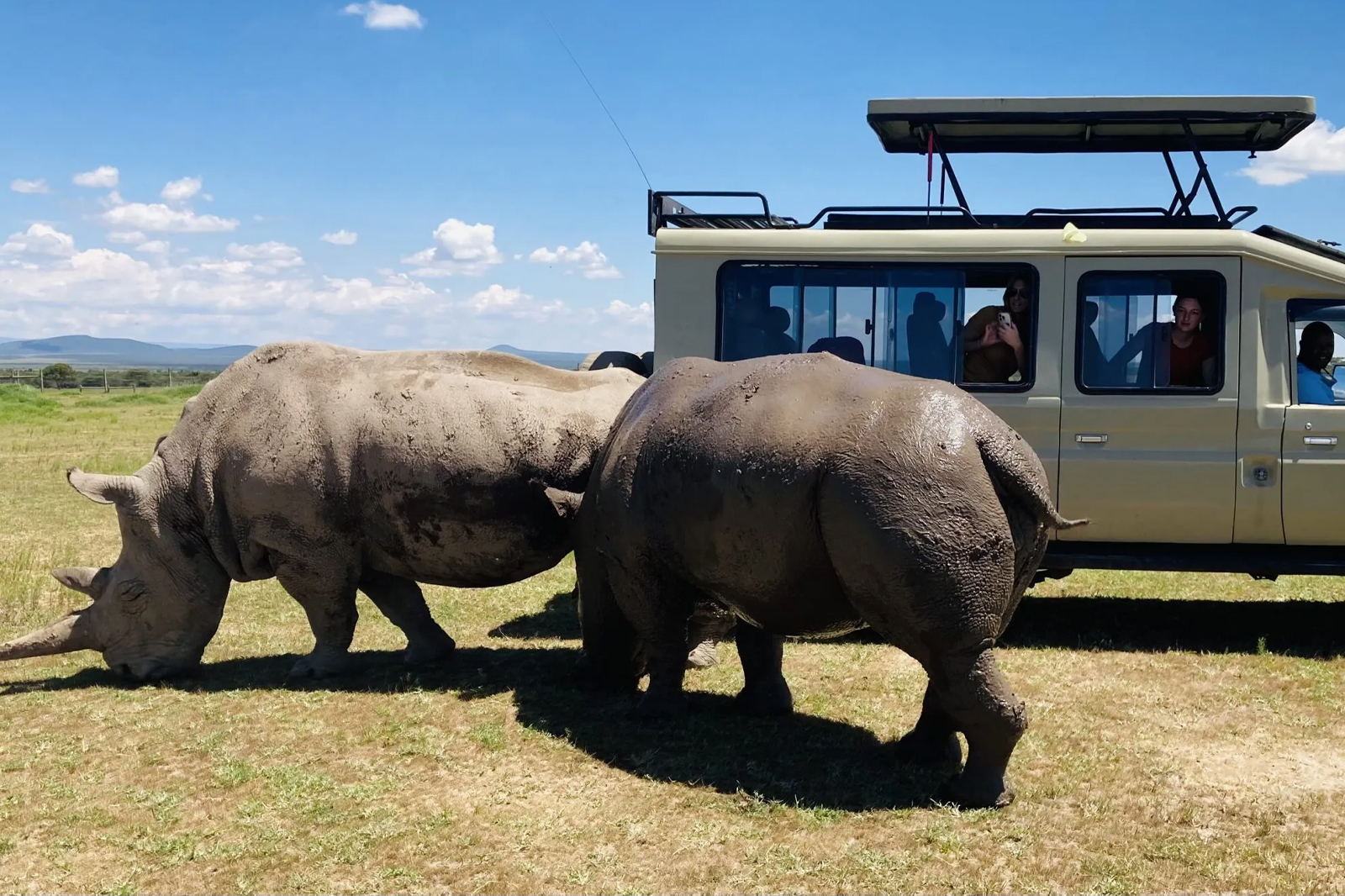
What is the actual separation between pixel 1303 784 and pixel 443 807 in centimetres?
417

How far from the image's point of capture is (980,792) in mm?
5164

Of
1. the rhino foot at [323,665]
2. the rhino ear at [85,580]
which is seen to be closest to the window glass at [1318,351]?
the rhino foot at [323,665]

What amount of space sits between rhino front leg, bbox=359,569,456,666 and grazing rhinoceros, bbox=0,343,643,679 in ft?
0.66

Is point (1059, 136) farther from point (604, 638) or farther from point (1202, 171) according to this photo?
point (604, 638)

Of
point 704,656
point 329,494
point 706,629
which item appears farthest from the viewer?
point 704,656

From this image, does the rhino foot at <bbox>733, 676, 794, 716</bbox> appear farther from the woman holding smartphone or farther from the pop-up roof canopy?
the pop-up roof canopy

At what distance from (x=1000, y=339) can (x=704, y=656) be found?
3.31m

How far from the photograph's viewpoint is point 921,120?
9148 millimetres

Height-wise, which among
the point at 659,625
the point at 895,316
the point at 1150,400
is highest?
the point at 895,316

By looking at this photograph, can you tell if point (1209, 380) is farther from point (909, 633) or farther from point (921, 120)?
point (909, 633)

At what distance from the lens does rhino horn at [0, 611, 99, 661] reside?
7316 mm

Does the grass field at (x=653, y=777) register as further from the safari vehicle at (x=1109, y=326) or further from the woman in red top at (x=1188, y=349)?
the woman in red top at (x=1188, y=349)

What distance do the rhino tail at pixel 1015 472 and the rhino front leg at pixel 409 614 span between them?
446cm

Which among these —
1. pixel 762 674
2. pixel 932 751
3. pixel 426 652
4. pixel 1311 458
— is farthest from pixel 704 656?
pixel 1311 458
